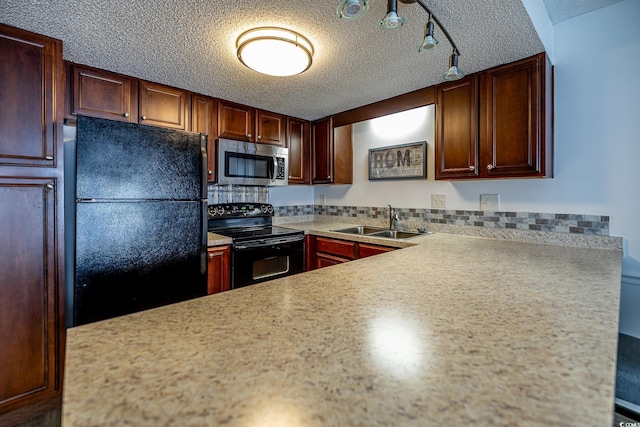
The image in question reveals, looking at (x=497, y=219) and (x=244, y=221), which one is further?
(x=244, y=221)

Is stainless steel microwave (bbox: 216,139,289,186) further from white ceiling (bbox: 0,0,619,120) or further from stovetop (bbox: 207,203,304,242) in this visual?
white ceiling (bbox: 0,0,619,120)

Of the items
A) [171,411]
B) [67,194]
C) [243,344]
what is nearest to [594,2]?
[243,344]

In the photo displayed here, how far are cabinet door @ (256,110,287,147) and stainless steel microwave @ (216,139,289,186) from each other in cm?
9

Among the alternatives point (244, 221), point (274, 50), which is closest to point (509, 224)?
point (274, 50)

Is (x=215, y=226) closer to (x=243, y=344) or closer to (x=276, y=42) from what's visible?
(x=276, y=42)

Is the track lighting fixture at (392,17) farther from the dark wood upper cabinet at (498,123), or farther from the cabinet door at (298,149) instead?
the cabinet door at (298,149)

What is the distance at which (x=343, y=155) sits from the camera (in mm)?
3291

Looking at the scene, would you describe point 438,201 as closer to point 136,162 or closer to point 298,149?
point 298,149

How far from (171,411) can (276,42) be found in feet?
5.53

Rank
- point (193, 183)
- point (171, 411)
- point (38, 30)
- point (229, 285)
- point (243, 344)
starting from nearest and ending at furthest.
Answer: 1. point (171, 411)
2. point (243, 344)
3. point (38, 30)
4. point (193, 183)
5. point (229, 285)

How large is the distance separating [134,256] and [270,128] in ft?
5.88

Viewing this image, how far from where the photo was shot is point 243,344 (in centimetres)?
61

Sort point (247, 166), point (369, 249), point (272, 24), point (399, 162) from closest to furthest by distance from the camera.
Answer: point (272, 24)
point (369, 249)
point (247, 166)
point (399, 162)

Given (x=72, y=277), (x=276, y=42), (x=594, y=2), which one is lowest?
(x=72, y=277)
